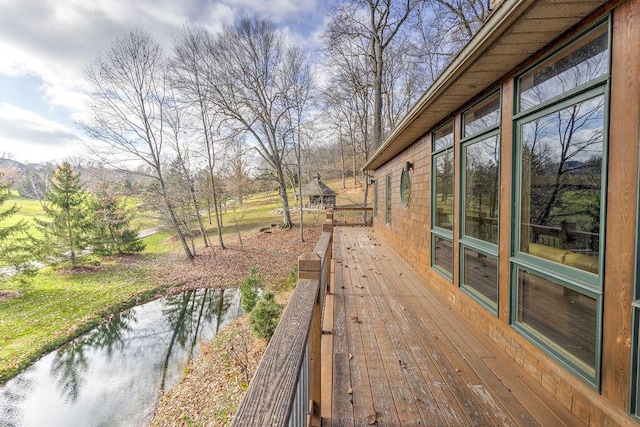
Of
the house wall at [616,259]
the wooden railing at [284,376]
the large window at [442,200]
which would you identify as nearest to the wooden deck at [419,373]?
the house wall at [616,259]

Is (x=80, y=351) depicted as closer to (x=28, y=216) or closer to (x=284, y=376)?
(x=284, y=376)

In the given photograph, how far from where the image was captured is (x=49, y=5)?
7664 millimetres

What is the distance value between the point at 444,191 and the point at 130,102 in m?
15.4

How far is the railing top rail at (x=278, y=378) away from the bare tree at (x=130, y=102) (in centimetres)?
1474

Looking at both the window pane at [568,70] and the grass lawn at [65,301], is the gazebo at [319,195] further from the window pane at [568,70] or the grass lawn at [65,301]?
the window pane at [568,70]

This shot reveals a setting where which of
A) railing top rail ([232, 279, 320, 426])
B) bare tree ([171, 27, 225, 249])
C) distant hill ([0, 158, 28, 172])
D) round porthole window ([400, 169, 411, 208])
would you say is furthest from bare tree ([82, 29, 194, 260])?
distant hill ([0, 158, 28, 172])

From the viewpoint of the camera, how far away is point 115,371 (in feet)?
23.2

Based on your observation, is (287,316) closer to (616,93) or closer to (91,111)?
(616,93)

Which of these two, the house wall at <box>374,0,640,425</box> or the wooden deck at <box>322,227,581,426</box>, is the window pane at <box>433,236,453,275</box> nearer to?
the wooden deck at <box>322,227,581,426</box>

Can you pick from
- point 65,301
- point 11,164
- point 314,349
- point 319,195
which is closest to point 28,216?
point 11,164

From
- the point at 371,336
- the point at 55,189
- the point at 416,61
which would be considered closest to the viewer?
the point at 371,336

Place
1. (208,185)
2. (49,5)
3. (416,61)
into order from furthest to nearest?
1. (208,185)
2. (416,61)
3. (49,5)

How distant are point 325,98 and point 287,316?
18734 mm

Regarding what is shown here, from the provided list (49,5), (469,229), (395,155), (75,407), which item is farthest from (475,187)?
(49,5)
